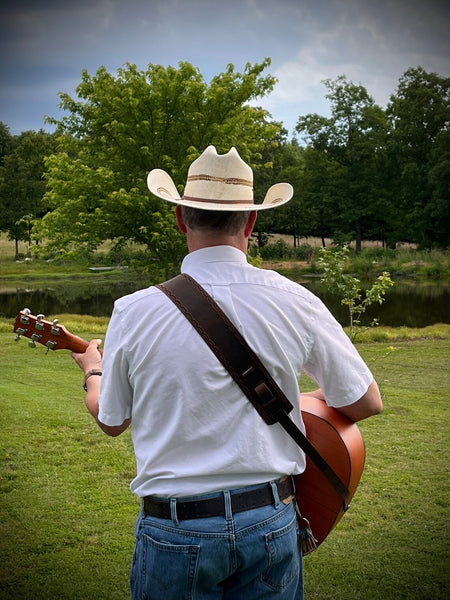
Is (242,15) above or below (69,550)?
above

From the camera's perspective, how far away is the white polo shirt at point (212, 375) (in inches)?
67.5

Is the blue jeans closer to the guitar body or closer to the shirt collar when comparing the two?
the guitar body

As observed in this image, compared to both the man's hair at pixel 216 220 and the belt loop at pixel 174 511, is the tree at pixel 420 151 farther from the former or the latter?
the belt loop at pixel 174 511

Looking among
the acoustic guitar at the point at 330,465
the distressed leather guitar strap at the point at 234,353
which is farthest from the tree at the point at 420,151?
the distressed leather guitar strap at the point at 234,353

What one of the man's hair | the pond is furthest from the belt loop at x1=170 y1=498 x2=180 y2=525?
the pond

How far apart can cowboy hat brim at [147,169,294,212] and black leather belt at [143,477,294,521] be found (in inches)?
34.4

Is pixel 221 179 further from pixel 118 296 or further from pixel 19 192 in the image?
pixel 19 192

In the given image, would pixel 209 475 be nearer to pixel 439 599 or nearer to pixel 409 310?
pixel 439 599

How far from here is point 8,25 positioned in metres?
22.5

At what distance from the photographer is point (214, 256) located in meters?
1.87

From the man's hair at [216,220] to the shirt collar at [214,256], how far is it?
0.21 feet

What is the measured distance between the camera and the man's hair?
6.26ft

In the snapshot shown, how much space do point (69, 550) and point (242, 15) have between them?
29762mm

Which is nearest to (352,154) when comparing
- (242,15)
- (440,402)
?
(242,15)
